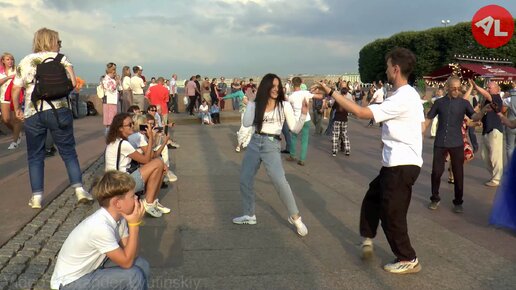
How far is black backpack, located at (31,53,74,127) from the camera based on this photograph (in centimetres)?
508

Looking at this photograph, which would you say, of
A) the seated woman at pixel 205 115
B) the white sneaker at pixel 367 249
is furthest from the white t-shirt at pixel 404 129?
the seated woman at pixel 205 115

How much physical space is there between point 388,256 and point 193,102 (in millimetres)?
17933

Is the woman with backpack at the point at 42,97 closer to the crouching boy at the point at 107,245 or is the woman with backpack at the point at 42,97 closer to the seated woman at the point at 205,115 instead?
the crouching boy at the point at 107,245

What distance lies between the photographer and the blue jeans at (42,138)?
206 inches

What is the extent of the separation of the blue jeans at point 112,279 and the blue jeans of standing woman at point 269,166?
2339mm

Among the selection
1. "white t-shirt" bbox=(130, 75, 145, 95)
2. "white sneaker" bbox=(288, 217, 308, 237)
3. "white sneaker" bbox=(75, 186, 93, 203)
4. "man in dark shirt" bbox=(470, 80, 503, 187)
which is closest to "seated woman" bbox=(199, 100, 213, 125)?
"white t-shirt" bbox=(130, 75, 145, 95)

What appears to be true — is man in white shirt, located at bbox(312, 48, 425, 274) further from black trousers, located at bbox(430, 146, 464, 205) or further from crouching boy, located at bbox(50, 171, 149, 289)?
black trousers, located at bbox(430, 146, 464, 205)

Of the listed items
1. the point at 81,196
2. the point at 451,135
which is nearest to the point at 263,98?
the point at 81,196

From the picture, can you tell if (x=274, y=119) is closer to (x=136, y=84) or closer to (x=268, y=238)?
(x=268, y=238)

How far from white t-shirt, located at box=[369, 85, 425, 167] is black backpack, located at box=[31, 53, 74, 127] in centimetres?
356

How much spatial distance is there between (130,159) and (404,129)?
10.1 ft

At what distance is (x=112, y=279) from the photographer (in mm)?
2705

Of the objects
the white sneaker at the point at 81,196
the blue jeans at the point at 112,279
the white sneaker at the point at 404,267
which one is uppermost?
the blue jeans at the point at 112,279

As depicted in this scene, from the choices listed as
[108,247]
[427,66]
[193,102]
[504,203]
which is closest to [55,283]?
[108,247]
